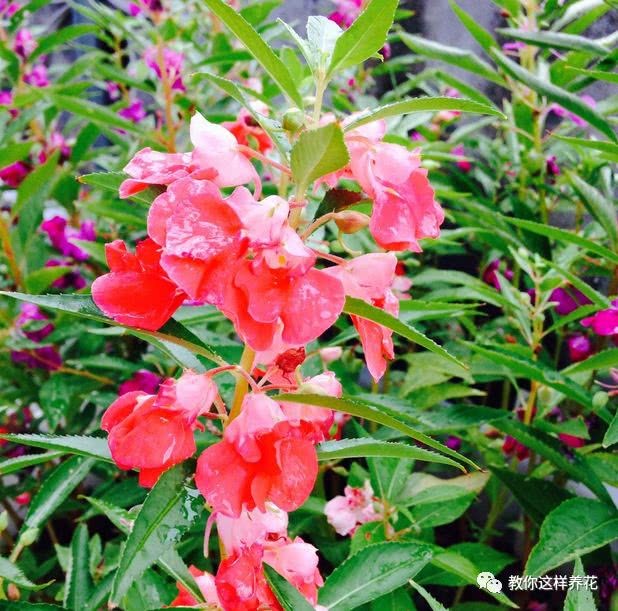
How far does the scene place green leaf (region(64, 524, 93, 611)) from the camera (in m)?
0.76

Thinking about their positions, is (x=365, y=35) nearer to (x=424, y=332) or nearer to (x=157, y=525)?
(x=157, y=525)

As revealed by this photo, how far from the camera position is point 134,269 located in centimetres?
47

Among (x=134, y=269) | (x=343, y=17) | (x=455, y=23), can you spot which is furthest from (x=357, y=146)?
(x=455, y=23)

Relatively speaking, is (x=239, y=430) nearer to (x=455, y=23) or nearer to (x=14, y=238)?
(x=14, y=238)

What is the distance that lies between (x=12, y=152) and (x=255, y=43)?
0.83 metres

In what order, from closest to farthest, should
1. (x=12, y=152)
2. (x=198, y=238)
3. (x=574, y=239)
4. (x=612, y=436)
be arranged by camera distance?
(x=198, y=238) → (x=612, y=436) → (x=574, y=239) → (x=12, y=152)

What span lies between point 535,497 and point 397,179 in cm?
70

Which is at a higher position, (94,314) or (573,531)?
(94,314)

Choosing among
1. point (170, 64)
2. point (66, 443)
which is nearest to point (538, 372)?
point (66, 443)

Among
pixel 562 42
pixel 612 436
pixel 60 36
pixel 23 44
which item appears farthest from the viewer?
pixel 23 44

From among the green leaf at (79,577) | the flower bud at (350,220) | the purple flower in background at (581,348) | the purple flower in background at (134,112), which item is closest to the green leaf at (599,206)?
the purple flower in background at (581,348)

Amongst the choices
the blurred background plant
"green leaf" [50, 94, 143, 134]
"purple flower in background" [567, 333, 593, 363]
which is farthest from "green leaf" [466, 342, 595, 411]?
"green leaf" [50, 94, 143, 134]

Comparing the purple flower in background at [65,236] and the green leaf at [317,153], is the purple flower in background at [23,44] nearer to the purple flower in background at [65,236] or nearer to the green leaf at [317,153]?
the purple flower in background at [65,236]

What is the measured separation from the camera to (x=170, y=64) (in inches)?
58.4
